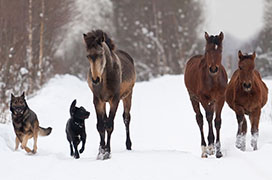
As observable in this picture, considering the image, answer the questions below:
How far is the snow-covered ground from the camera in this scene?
652 cm

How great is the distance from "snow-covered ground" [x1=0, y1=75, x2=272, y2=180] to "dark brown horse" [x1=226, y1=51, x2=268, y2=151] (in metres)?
0.41

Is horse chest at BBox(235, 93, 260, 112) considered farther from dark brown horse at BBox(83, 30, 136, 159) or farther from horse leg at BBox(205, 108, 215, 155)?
dark brown horse at BBox(83, 30, 136, 159)

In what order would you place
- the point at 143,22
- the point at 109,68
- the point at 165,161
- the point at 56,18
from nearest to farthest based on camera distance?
1. the point at 165,161
2. the point at 109,68
3. the point at 56,18
4. the point at 143,22

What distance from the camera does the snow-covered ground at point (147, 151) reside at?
257 inches

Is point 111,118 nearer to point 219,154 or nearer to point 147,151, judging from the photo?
point 147,151

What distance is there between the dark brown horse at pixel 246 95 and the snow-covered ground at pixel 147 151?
1.35 ft

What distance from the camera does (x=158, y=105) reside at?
60.4ft

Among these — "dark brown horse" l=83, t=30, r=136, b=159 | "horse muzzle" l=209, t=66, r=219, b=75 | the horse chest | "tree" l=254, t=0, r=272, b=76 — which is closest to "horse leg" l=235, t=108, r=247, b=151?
the horse chest

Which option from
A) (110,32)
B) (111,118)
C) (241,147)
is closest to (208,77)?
(241,147)

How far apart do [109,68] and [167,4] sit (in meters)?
32.3

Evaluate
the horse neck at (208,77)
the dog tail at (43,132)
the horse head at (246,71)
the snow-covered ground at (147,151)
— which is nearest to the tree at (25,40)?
the snow-covered ground at (147,151)

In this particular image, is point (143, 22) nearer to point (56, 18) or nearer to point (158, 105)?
point (56, 18)

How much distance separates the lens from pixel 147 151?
337 inches

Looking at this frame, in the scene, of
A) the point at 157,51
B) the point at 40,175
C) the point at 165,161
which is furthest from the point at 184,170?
the point at 157,51
